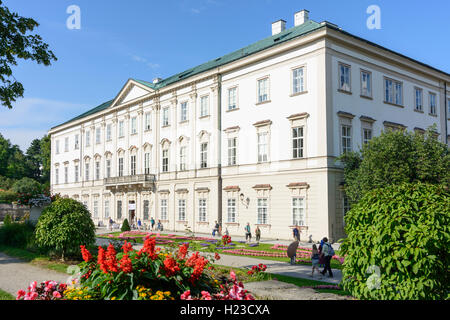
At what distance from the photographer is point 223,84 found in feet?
130

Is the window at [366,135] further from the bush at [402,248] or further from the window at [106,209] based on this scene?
the window at [106,209]

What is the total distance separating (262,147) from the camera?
1400 inches

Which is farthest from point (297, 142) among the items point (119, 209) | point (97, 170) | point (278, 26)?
point (97, 170)

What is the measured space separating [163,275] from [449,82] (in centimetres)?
4444

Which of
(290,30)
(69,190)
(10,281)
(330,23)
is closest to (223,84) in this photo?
(290,30)

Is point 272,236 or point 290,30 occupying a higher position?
point 290,30

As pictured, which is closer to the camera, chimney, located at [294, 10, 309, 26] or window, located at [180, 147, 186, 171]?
chimney, located at [294, 10, 309, 26]

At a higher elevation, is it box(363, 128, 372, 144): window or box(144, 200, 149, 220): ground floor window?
box(363, 128, 372, 144): window

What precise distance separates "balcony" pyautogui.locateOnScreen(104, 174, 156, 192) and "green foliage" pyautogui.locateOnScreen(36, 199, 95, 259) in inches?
1124

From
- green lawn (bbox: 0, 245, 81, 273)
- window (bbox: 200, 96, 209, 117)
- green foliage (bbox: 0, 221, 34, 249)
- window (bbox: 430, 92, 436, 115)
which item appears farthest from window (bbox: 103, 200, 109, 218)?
window (bbox: 430, 92, 436, 115)

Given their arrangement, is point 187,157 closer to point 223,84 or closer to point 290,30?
point 223,84

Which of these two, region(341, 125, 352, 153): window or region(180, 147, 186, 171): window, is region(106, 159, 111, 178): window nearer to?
region(180, 147, 186, 171): window

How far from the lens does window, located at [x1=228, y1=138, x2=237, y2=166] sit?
38.2m

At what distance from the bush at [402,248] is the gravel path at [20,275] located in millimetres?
9605
